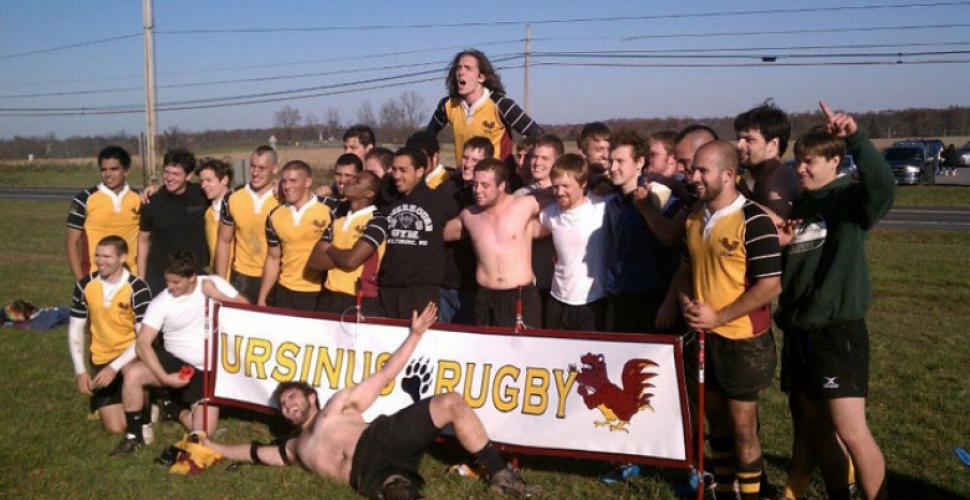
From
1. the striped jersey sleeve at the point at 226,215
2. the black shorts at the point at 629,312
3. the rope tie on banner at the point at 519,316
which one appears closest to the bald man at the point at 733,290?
Answer: the black shorts at the point at 629,312

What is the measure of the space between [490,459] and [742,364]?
184 cm

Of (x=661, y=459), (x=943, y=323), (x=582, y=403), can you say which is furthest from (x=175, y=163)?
(x=943, y=323)

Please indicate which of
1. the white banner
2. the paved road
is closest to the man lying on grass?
the white banner

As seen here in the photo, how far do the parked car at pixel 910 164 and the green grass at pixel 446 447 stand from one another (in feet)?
84.5

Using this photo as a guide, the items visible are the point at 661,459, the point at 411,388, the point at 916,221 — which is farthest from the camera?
the point at 916,221

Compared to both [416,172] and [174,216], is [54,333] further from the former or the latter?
[416,172]

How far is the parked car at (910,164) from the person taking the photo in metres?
34.4

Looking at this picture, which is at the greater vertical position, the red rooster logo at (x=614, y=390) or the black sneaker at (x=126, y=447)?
the red rooster logo at (x=614, y=390)

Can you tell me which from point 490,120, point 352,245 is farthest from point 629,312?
point 490,120

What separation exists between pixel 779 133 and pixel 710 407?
5.76ft

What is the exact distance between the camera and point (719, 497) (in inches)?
209

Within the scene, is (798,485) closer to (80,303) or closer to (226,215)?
(226,215)

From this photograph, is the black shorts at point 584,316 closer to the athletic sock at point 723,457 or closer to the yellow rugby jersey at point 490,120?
the athletic sock at point 723,457

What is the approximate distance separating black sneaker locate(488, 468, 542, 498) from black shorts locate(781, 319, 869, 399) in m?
1.90
